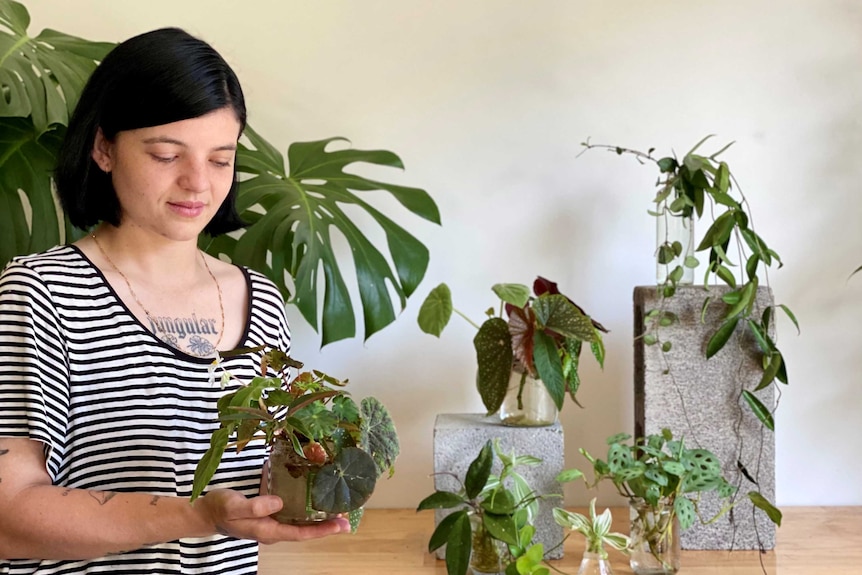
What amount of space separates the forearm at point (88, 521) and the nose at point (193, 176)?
354 millimetres

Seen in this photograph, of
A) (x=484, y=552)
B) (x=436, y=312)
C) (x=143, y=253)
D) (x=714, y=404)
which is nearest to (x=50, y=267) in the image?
(x=143, y=253)

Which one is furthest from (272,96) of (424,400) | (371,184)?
(424,400)

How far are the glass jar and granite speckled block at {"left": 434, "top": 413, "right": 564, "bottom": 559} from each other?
2.59ft

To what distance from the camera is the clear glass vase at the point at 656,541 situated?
163cm

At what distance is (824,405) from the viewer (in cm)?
204

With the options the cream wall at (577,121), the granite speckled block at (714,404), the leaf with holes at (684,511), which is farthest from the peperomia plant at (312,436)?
the cream wall at (577,121)

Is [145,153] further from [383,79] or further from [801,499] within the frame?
[801,499]

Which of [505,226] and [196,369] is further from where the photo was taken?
[505,226]

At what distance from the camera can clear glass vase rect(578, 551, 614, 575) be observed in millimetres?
1580

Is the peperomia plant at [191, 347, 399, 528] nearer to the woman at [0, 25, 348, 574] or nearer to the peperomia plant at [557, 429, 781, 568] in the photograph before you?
the woman at [0, 25, 348, 574]

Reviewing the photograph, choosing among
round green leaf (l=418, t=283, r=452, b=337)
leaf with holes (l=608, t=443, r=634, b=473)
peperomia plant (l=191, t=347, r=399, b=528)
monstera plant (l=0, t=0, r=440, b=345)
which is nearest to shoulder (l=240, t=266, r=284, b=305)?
monstera plant (l=0, t=0, r=440, b=345)

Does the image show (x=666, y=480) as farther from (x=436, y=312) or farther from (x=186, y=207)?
(x=186, y=207)

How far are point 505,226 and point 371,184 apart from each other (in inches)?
16.5

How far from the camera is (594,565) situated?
62.5 inches
